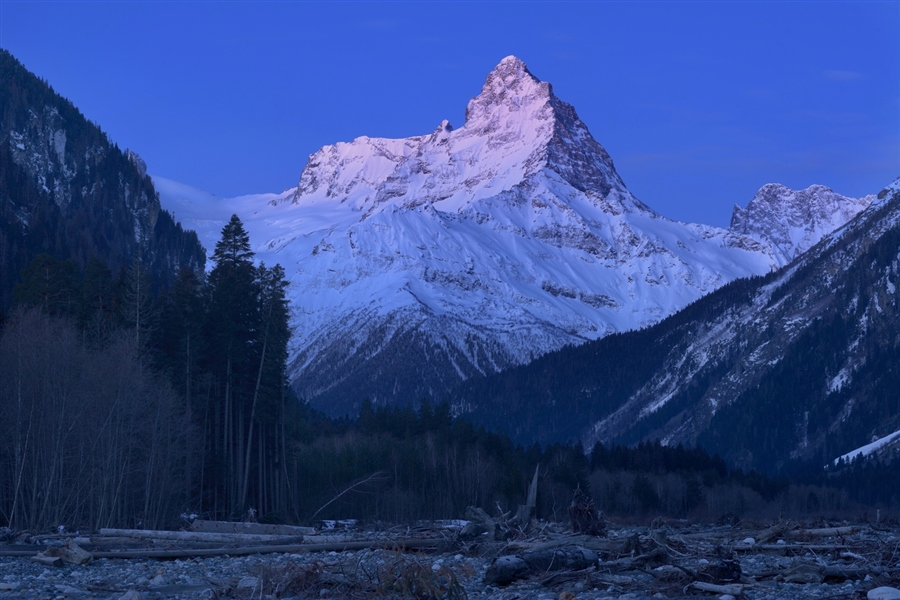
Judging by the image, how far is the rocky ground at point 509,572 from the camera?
2061 cm

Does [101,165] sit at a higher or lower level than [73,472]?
higher

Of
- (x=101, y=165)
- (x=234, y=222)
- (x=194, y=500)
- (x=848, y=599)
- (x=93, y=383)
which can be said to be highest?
(x=101, y=165)

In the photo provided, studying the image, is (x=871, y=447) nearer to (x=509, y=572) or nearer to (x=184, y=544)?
(x=184, y=544)

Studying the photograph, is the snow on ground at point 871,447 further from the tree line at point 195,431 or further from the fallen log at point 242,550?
the fallen log at point 242,550

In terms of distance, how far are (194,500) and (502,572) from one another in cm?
5019

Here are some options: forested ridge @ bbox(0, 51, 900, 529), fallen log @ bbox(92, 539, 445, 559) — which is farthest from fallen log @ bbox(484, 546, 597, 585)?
forested ridge @ bbox(0, 51, 900, 529)

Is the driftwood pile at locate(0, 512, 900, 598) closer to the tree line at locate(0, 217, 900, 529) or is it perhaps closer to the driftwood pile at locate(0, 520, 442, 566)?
the driftwood pile at locate(0, 520, 442, 566)

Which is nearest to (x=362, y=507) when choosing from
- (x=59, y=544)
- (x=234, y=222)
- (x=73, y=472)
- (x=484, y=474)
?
(x=484, y=474)

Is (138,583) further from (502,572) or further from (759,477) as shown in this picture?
(759,477)

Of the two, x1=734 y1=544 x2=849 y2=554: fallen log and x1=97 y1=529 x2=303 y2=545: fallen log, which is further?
x1=97 y1=529 x2=303 y2=545: fallen log

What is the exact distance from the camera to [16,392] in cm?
4969

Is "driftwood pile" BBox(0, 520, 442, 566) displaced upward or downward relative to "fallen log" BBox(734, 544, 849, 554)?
upward

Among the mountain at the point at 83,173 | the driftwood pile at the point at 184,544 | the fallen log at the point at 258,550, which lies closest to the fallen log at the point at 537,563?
the driftwood pile at the point at 184,544

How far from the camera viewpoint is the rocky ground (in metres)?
20.6
